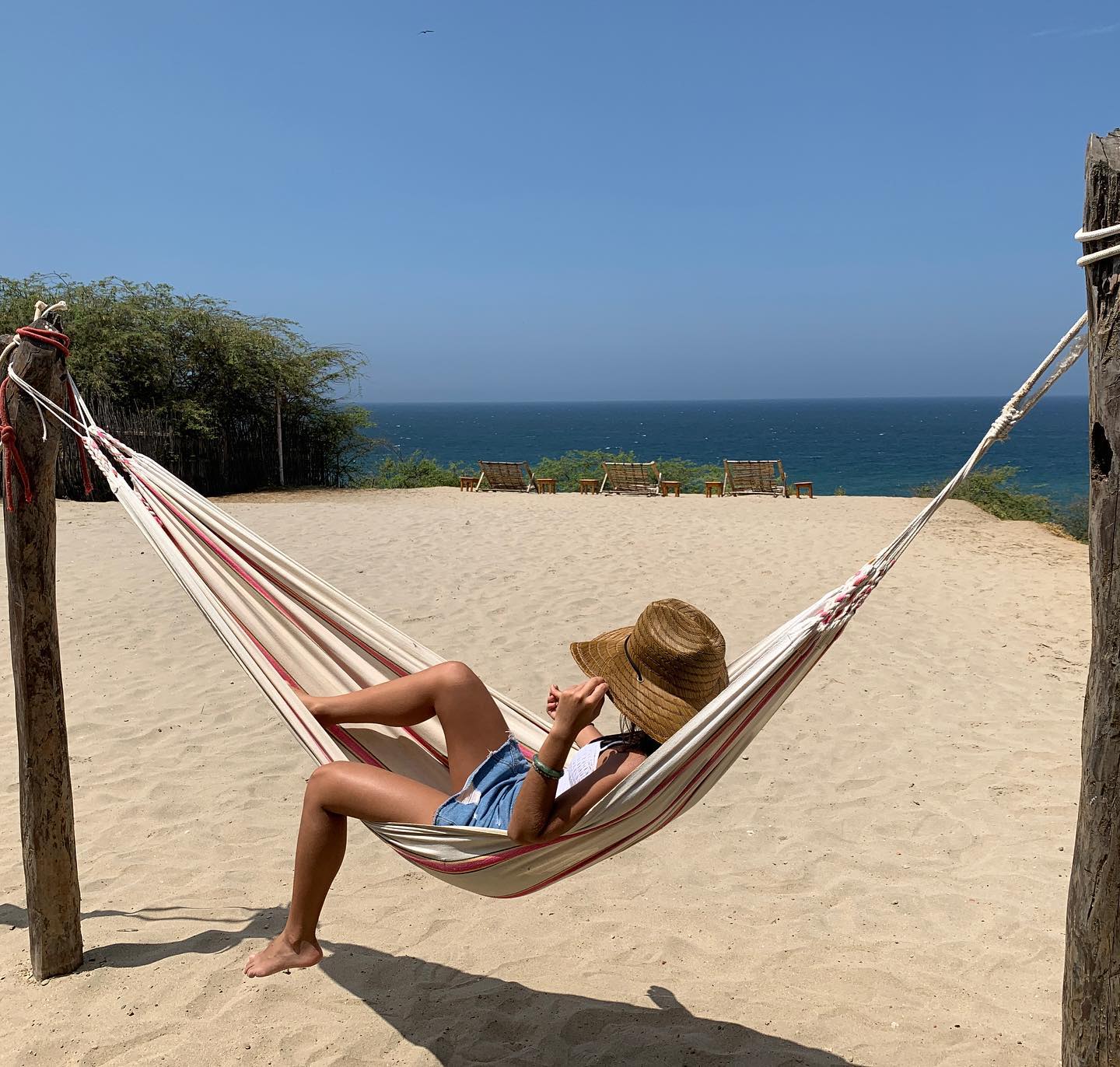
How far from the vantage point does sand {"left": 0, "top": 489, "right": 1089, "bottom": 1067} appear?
189 centimetres

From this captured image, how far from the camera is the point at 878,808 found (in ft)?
9.71

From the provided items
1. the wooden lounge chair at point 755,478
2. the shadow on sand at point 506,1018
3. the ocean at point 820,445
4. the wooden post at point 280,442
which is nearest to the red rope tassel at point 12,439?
the shadow on sand at point 506,1018

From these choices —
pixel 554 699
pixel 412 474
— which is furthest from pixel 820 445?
pixel 554 699

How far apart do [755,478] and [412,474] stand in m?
5.60

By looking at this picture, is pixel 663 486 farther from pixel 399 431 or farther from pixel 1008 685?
pixel 399 431

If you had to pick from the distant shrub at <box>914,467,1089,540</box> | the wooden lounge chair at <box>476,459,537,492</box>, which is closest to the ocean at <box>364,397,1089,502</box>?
the distant shrub at <box>914,467,1089,540</box>

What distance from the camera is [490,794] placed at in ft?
5.67

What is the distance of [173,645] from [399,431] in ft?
251

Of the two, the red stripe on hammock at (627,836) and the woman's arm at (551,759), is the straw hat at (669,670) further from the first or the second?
the woman's arm at (551,759)

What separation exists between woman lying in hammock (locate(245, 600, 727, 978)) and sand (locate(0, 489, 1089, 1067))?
1.26ft

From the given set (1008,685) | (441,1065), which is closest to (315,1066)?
(441,1065)

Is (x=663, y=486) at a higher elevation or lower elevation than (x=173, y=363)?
lower

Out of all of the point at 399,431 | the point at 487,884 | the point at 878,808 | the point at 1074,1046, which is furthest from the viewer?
the point at 399,431

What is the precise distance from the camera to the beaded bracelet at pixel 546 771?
150cm
